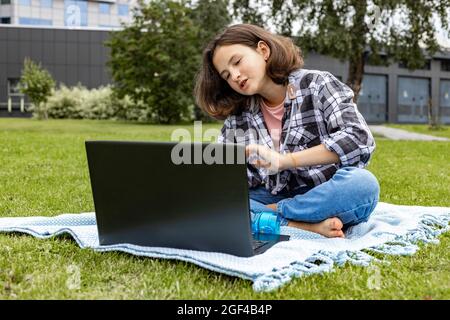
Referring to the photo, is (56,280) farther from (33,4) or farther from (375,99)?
(33,4)

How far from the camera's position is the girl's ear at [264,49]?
2568 millimetres

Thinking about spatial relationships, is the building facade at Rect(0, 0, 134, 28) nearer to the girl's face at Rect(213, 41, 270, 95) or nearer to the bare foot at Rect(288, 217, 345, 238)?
the girl's face at Rect(213, 41, 270, 95)

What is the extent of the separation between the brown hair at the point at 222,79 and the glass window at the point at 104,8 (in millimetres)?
34949

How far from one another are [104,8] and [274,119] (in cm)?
3534

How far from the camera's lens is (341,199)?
2.41 metres

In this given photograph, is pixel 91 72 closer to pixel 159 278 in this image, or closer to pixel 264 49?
pixel 264 49

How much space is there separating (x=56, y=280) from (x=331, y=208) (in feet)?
3.95

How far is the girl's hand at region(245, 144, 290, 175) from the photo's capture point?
2.22 metres

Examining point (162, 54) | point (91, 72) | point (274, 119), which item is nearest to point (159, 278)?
point (274, 119)

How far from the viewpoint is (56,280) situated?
1.91 metres

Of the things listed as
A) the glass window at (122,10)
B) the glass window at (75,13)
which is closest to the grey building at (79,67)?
the glass window at (75,13)

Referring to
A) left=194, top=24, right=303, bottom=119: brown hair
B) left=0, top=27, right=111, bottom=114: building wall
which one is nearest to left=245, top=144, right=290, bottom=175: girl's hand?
left=194, top=24, right=303, bottom=119: brown hair

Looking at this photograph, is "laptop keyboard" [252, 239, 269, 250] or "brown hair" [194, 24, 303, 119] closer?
"laptop keyboard" [252, 239, 269, 250]

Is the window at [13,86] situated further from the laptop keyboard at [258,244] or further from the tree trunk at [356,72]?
the laptop keyboard at [258,244]
